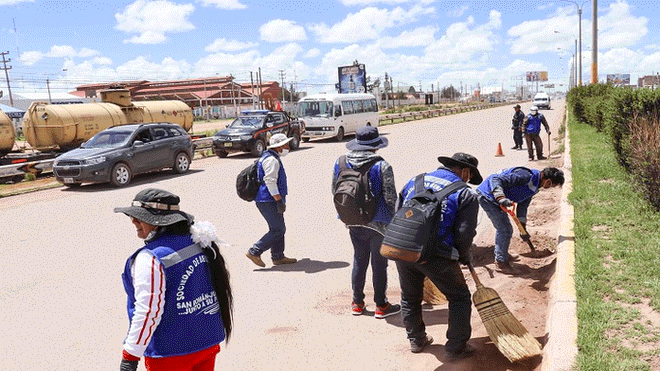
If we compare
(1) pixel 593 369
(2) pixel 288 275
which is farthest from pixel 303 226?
(1) pixel 593 369

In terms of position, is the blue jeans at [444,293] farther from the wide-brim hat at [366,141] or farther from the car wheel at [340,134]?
the car wheel at [340,134]

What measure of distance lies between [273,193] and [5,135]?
19161 mm

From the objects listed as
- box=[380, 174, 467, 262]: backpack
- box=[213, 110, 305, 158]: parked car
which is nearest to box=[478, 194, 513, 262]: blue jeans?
box=[380, 174, 467, 262]: backpack

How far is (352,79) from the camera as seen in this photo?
60.1 m

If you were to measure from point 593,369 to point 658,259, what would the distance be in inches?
96.0

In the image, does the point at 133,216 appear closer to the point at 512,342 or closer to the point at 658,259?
the point at 512,342

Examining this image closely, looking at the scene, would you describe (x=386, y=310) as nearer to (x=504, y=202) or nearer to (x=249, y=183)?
(x=504, y=202)

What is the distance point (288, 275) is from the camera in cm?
676

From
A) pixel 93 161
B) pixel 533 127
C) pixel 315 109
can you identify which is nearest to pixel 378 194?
pixel 93 161

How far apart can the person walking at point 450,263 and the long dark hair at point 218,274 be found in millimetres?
1623

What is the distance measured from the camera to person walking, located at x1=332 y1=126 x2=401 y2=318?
5.05 m

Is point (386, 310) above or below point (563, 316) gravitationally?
below

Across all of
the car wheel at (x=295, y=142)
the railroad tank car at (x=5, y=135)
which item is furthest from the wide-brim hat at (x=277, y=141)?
the railroad tank car at (x=5, y=135)

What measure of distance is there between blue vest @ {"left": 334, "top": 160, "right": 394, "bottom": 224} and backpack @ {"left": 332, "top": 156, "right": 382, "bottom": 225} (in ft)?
0.11
